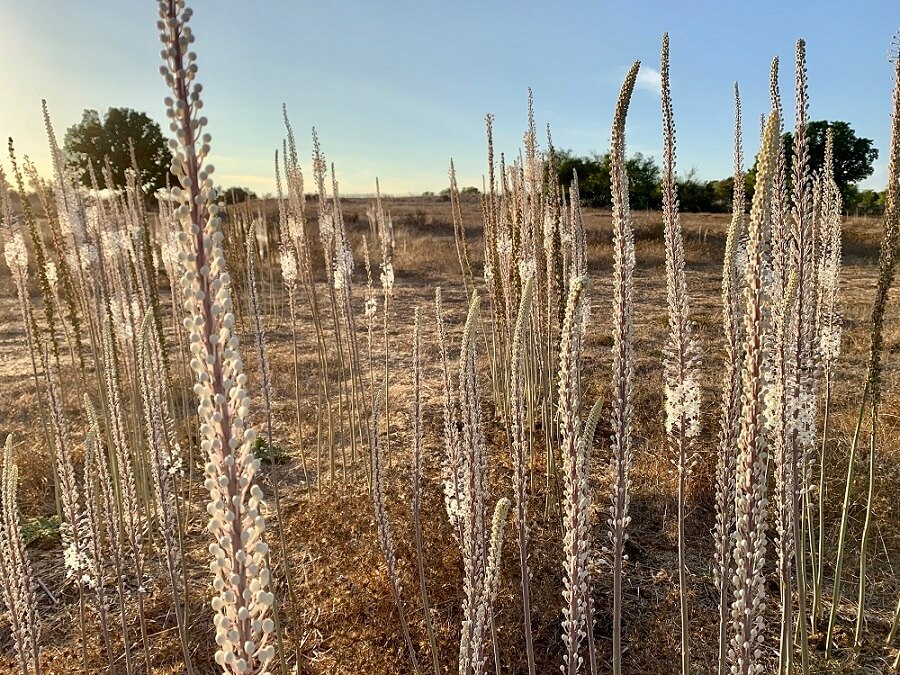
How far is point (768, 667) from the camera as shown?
3701 mm

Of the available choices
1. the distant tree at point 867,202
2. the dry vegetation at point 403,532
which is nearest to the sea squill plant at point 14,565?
the dry vegetation at point 403,532

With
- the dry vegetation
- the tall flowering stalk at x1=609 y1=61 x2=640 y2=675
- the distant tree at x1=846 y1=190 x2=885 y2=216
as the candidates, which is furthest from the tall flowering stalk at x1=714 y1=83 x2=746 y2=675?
the distant tree at x1=846 y1=190 x2=885 y2=216

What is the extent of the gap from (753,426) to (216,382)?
1.41 metres

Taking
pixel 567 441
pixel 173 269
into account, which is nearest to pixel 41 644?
pixel 173 269

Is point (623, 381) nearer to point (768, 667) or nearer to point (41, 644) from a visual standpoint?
point (768, 667)

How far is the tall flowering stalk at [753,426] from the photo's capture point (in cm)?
149

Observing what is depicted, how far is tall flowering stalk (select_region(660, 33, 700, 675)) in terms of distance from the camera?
2.33 metres

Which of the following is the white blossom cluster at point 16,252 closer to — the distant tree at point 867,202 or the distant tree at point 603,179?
the distant tree at point 603,179

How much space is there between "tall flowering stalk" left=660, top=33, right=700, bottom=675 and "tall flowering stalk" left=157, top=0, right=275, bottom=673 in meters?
1.87

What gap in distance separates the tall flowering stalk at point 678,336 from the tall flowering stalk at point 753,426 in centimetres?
66

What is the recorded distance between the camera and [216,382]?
38.3 inches

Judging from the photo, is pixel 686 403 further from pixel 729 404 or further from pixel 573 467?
pixel 573 467

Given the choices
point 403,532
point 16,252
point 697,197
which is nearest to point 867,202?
point 697,197

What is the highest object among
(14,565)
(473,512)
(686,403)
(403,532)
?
(686,403)
